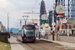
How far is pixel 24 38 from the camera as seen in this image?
36562 millimetres

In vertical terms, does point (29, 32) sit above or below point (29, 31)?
below

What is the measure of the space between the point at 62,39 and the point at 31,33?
899cm

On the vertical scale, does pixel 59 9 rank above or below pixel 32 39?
above

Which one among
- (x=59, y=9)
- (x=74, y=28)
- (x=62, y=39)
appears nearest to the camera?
(x=59, y=9)

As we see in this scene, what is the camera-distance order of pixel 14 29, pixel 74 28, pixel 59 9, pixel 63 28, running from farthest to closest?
pixel 14 29 < pixel 63 28 < pixel 74 28 < pixel 59 9

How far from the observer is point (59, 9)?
129 feet

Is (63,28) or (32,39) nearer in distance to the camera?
(32,39)

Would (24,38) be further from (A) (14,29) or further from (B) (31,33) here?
(A) (14,29)

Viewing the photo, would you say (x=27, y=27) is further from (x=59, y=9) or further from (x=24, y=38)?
(x=59, y=9)

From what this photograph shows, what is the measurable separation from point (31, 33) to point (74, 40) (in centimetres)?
750

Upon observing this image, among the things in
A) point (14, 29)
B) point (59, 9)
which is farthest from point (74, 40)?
point (14, 29)

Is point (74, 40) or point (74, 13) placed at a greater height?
point (74, 13)

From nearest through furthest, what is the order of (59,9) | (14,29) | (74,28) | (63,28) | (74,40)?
(74,40) < (59,9) < (74,28) < (63,28) < (14,29)

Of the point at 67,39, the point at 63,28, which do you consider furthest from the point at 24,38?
the point at 63,28
